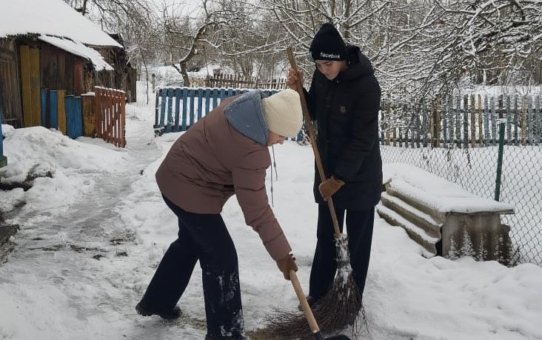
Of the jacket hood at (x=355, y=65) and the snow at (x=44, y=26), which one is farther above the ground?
the snow at (x=44, y=26)

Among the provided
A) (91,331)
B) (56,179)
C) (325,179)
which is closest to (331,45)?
(325,179)

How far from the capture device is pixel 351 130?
118 inches

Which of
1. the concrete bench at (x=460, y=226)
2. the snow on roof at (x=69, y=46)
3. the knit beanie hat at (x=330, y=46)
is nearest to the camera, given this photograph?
the knit beanie hat at (x=330, y=46)

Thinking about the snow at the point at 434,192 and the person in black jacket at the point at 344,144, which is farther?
the snow at the point at 434,192

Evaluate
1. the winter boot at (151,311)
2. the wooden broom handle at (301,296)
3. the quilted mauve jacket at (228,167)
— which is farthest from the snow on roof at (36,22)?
the wooden broom handle at (301,296)

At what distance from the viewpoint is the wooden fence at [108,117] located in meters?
10.8

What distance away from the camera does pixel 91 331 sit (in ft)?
9.61

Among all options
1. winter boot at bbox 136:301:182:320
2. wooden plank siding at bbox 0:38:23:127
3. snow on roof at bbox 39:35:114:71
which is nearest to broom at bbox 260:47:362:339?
winter boot at bbox 136:301:182:320

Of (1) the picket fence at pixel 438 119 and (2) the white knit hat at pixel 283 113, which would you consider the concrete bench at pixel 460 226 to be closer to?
(2) the white knit hat at pixel 283 113

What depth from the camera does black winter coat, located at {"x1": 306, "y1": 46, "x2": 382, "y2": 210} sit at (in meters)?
2.91

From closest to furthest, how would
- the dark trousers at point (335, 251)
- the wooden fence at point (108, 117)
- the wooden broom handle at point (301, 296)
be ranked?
the wooden broom handle at point (301, 296)
the dark trousers at point (335, 251)
the wooden fence at point (108, 117)

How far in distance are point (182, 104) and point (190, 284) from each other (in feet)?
31.1

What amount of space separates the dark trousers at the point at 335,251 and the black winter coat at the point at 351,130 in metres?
0.11

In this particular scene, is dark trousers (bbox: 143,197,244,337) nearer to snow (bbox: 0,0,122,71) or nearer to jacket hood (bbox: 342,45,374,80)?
jacket hood (bbox: 342,45,374,80)
